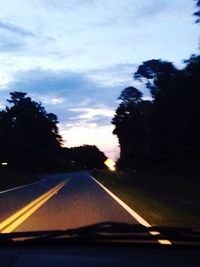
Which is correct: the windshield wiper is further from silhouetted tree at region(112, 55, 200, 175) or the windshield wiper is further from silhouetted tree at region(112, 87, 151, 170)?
silhouetted tree at region(112, 87, 151, 170)

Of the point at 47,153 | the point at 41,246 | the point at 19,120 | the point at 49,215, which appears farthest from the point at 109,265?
the point at 47,153

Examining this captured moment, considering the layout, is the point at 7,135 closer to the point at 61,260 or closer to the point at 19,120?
the point at 19,120

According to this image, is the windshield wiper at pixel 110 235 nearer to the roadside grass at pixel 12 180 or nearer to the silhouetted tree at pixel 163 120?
the roadside grass at pixel 12 180

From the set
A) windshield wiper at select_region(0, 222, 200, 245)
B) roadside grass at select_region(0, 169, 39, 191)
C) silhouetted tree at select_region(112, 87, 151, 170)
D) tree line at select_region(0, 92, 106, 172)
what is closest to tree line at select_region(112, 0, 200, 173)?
silhouetted tree at select_region(112, 87, 151, 170)

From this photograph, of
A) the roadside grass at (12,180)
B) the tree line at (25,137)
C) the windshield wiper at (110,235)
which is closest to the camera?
the windshield wiper at (110,235)

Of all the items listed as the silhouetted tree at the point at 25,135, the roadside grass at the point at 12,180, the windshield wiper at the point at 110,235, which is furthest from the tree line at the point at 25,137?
the windshield wiper at the point at 110,235

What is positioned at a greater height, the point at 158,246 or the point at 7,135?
the point at 7,135

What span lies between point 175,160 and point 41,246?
80.8 metres

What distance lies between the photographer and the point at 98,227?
6676mm

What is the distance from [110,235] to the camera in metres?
6.16

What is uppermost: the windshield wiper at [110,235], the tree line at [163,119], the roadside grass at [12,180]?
the tree line at [163,119]

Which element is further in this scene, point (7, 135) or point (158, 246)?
point (7, 135)

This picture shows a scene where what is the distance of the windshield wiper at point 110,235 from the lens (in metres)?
6.02

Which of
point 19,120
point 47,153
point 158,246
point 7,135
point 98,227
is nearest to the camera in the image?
point 158,246
